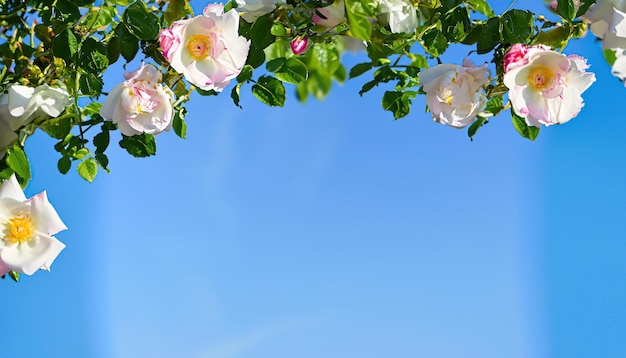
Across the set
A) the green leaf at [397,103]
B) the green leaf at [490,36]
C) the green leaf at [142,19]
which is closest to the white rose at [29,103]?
the green leaf at [142,19]

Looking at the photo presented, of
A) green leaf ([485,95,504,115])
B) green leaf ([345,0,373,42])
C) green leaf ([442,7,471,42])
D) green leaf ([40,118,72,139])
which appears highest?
green leaf ([485,95,504,115])

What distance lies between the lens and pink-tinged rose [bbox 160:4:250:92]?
3.05 ft

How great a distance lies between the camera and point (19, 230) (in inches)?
40.4

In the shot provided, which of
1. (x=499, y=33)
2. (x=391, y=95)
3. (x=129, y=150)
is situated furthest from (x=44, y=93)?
(x=499, y=33)

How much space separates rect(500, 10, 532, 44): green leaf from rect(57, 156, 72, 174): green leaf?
0.78 m

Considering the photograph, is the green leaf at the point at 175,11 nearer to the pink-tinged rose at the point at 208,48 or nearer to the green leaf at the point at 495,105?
the pink-tinged rose at the point at 208,48

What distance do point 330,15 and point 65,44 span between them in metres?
0.41

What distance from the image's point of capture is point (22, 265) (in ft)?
3.35

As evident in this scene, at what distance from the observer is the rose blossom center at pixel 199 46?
0.93m

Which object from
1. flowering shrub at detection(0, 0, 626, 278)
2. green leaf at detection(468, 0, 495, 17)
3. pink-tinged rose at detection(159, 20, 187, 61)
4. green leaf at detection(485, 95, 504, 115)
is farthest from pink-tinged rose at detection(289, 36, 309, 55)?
green leaf at detection(485, 95, 504, 115)

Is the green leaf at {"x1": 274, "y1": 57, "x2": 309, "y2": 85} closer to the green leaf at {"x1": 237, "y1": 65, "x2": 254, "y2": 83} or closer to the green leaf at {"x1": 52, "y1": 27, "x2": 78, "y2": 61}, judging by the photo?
the green leaf at {"x1": 237, "y1": 65, "x2": 254, "y2": 83}

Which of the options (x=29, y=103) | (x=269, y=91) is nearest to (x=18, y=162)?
(x=29, y=103)

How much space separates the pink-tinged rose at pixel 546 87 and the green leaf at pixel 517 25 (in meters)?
0.04

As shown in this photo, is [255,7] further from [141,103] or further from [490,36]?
[490,36]
